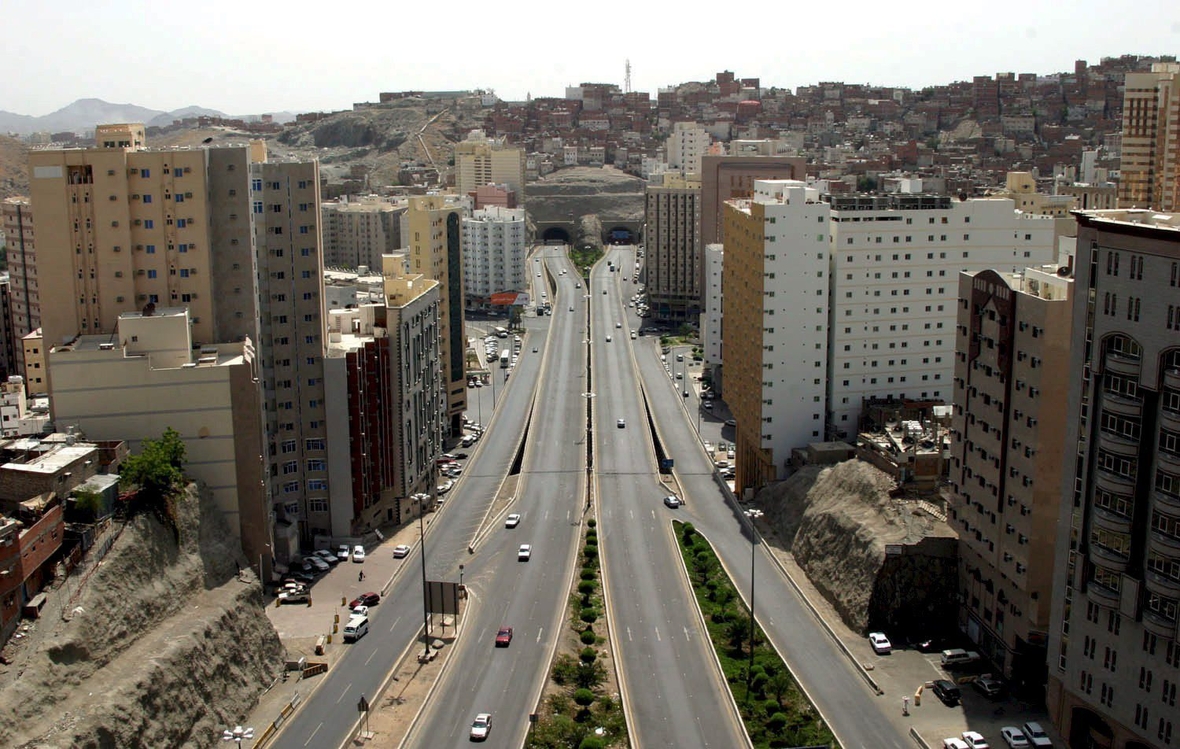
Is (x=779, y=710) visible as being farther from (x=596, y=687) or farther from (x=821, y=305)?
(x=821, y=305)

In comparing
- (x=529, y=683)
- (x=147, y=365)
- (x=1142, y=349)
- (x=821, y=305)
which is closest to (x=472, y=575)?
(x=529, y=683)

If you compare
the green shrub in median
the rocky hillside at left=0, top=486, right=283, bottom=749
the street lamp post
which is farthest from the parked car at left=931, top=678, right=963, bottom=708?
the rocky hillside at left=0, top=486, right=283, bottom=749

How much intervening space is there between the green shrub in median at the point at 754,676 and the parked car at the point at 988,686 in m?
6.22

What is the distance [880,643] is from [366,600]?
2118cm

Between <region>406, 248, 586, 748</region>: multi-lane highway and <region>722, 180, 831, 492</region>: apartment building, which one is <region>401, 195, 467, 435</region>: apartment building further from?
<region>722, 180, 831, 492</region>: apartment building

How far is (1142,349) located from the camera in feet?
122

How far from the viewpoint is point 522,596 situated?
5475 centimetres

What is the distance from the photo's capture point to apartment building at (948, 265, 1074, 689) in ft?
147

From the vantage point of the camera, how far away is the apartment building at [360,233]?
447 ft

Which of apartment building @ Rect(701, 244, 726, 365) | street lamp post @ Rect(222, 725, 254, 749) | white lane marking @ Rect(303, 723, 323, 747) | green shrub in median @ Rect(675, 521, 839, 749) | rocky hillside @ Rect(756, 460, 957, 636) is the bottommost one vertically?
white lane marking @ Rect(303, 723, 323, 747)

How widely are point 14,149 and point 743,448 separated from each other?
167239 millimetres

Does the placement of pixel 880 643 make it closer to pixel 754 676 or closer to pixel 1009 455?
pixel 754 676

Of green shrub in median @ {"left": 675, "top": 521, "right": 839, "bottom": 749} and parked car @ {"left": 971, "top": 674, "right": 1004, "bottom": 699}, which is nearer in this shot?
green shrub in median @ {"left": 675, "top": 521, "right": 839, "bottom": 749}

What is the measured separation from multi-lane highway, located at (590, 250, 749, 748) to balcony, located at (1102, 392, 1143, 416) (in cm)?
1567
